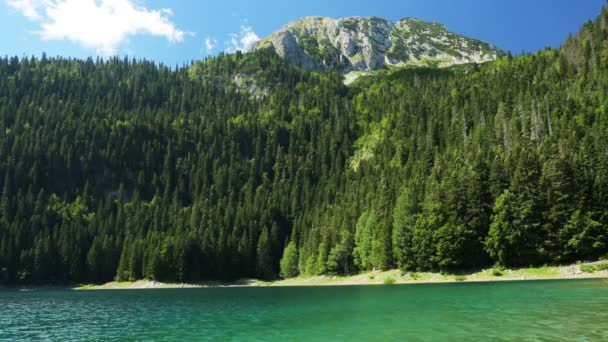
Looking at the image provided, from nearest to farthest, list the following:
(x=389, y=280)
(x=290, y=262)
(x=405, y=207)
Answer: (x=389, y=280)
(x=405, y=207)
(x=290, y=262)

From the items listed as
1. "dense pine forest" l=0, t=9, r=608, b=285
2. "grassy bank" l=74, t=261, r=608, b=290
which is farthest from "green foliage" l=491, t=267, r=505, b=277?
"dense pine forest" l=0, t=9, r=608, b=285

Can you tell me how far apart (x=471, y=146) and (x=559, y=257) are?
57.6 meters

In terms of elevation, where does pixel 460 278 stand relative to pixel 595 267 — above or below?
below

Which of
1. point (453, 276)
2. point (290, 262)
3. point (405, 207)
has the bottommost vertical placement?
point (453, 276)

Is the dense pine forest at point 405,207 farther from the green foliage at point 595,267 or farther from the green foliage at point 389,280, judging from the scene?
the green foliage at point 595,267

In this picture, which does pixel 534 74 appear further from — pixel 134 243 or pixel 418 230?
pixel 134 243

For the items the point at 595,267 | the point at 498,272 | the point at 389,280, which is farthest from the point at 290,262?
the point at 595,267

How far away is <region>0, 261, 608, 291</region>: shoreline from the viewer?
2997 inches

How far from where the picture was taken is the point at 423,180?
11875 cm

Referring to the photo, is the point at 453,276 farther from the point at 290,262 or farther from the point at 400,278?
the point at 290,262

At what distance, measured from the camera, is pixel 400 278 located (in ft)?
314

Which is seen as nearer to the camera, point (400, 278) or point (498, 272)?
point (498, 272)

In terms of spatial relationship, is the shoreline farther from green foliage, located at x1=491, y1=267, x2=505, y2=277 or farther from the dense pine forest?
the dense pine forest

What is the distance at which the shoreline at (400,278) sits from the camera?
76.1 m
